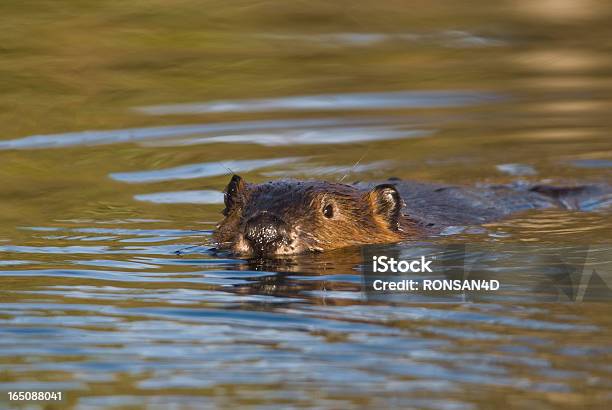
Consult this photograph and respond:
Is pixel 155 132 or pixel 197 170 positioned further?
pixel 155 132

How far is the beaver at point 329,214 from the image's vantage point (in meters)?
7.47

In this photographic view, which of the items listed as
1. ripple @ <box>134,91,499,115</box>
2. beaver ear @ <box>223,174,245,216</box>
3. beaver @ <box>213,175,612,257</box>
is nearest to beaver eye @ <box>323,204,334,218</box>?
beaver @ <box>213,175,612,257</box>

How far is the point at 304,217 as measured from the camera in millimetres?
7621

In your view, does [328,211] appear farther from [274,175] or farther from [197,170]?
[197,170]

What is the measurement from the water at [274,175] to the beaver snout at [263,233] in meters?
0.20

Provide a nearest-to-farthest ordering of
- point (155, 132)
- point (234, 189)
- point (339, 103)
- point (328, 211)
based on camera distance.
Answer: point (328, 211)
point (234, 189)
point (155, 132)
point (339, 103)

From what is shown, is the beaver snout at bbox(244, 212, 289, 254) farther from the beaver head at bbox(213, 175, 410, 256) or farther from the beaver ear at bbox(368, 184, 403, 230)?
the beaver ear at bbox(368, 184, 403, 230)

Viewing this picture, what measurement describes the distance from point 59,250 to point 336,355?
3275 mm

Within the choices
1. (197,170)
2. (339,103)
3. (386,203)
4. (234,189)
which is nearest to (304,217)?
(234,189)

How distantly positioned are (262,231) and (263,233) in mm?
13

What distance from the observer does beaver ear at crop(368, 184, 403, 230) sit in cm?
804

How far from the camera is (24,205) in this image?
9680mm

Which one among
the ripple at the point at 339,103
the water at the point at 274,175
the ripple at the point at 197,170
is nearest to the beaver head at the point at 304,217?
the water at the point at 274,175

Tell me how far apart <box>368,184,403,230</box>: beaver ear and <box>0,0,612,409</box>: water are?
33 centimetres
